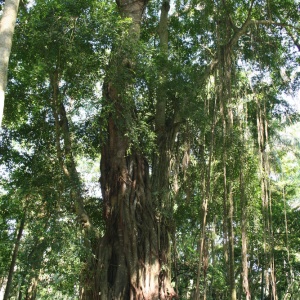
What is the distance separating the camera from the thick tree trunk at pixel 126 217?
17.0 ft

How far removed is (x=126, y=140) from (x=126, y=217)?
1114 mm

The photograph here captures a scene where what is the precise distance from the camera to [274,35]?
24.3ft

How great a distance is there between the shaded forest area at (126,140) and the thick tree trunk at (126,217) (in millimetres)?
16

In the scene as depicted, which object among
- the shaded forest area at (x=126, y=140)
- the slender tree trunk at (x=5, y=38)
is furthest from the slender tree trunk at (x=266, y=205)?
the slender tree trunk at (x=5, y=38)

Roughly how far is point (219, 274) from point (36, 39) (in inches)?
292

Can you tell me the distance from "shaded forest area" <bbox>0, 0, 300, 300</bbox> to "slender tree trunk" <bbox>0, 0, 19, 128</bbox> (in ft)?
4.55

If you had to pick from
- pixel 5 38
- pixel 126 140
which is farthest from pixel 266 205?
pixel 5 38

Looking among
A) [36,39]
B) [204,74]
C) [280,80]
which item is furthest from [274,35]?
[36,39]

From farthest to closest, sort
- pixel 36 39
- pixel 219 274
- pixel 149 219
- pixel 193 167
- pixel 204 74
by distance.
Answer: pixel 219 274 → pixel 193 167 → pixel 204 74 → pixel 149 219 → pixel 36 39

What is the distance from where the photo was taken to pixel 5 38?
3.15 meters

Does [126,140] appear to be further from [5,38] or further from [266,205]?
[5,38]

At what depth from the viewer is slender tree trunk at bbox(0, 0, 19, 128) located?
2.97 m

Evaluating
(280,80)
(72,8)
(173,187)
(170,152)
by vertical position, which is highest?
(280,80)

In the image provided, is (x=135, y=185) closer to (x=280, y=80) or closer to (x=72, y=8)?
(x=72, y=8)
